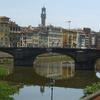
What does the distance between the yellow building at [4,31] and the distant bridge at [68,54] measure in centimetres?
3290

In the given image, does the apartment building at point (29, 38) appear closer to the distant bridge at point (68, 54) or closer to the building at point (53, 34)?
the building at point (53, 34)

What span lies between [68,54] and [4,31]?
1861 inches

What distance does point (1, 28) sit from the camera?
118m

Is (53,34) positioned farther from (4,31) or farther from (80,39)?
(4,31)

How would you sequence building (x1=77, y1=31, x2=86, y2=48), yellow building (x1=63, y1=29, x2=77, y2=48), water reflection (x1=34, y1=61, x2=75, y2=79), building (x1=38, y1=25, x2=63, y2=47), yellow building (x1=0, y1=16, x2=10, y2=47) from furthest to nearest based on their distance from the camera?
building (x1=77, y1=31, x2=86, y2=48) < yellow building (x1=63, y1=29, x2=77, y2=48) < building (x1=38, y1=25, x2=63, y2=47) < yellow building (x1=0, y1=16, x2=10, y2=47) < water reflection (x1=34, y1=61, x2=75, y2=79)

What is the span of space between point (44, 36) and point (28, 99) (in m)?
111

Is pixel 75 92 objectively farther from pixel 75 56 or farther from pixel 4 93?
pixel 75 56

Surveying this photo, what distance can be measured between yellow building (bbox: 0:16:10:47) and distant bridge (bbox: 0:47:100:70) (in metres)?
32.9

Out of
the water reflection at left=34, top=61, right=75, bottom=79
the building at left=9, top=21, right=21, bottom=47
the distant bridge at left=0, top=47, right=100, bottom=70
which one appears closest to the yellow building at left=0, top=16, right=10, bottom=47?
the building at left=9, top=21, right=21, bottom=47

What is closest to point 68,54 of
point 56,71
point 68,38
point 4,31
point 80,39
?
point 56,71

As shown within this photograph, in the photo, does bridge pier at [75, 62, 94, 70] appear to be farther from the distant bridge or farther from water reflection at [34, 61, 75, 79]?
water reflection at [34, 61, 75, 79]

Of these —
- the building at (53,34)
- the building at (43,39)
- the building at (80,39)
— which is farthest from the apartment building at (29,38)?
the building at (80,39)

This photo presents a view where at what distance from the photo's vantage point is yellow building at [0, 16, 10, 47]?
117m

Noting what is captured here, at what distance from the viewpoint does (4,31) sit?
387 ft
